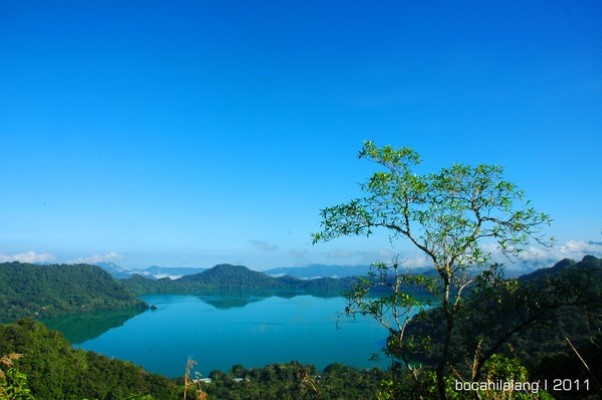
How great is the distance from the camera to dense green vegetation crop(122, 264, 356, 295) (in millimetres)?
158125

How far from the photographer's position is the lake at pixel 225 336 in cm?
5819

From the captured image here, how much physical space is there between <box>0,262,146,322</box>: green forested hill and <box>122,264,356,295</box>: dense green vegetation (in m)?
24.8

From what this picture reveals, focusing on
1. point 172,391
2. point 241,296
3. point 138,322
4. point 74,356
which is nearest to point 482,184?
point 172,391

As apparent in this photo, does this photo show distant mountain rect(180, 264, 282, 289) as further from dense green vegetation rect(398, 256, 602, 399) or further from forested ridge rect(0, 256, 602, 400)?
dense green vegetation rect(398, 256, 602, 399)

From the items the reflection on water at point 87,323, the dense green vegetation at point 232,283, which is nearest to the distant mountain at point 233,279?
the dense green vegetation at point 232,283

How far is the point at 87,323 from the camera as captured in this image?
289 ft

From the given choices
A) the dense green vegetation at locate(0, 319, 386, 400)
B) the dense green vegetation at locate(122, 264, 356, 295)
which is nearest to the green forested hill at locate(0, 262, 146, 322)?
the dense green vegetation at locate(122, 264, 356, 295)

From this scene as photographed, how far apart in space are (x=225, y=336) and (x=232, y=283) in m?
105

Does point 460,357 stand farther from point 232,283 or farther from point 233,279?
point 233,279

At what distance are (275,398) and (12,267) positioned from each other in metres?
109

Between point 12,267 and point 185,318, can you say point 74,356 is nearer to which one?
point 185,318

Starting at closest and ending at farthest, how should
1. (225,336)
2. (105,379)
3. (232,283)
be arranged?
(105,379) < (225,336) < (232,283)

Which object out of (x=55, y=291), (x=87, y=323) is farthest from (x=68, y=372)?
(x=55, y=291)

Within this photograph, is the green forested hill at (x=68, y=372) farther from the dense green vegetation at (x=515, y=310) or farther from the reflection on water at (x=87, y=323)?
the reflection on water at (x=87, y=323)
